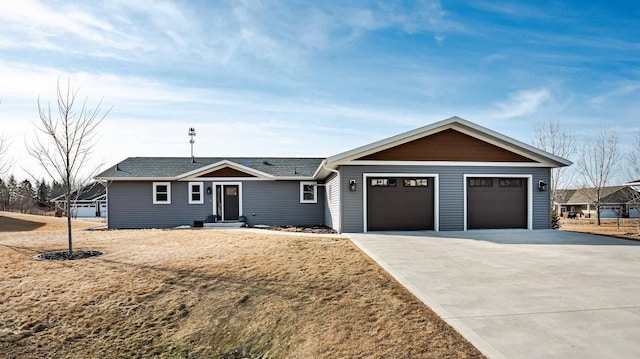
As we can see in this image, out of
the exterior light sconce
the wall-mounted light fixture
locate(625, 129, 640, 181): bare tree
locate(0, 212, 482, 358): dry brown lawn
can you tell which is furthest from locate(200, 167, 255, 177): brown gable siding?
locate(625, 129, 640, 181): bare tree

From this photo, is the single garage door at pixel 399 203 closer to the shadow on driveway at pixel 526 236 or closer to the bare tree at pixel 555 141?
the shadow on driveway at pixel 526 236

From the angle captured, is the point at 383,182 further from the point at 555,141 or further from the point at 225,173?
the point at 555,141

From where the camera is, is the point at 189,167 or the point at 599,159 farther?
the point at 599,159

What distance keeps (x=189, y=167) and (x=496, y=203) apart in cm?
1452

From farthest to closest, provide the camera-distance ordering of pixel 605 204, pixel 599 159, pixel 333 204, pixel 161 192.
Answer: pixel 605 204 < pixel 599 159 < pixel 161 192 < pixel 333 204

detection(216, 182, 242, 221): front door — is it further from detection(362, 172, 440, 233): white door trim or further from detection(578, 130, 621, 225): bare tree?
detection(578, 130, 621, 225): bare tree

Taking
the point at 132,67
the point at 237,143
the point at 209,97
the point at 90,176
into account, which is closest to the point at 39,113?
the point at 90,176

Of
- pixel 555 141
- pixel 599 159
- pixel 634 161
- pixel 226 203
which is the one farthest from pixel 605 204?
pixel 226 203

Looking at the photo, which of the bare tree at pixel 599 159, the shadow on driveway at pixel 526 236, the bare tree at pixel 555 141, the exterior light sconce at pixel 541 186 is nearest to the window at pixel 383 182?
the shadow on driveway at pixel 526 236

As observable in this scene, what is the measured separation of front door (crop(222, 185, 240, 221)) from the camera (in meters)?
17.8

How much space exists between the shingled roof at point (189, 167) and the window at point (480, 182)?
22.3ft

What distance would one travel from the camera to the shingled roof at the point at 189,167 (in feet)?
58.0

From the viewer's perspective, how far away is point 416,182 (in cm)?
1372

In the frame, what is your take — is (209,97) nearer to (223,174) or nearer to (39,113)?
(223,174)
